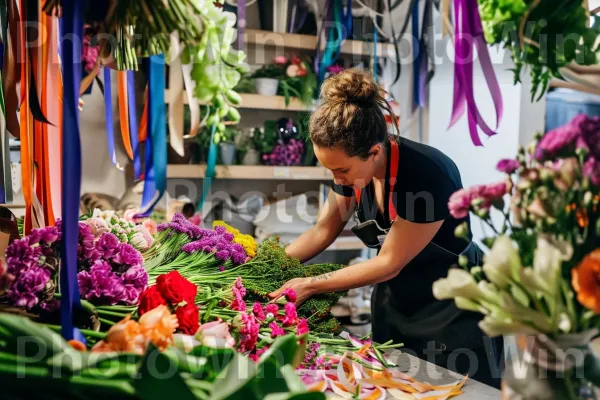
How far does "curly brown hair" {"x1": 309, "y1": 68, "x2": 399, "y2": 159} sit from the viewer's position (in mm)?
1498

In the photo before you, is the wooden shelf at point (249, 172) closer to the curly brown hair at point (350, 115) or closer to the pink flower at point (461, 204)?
the curly brown hair at point (350, 115)

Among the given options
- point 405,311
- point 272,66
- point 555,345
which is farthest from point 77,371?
point 272,66

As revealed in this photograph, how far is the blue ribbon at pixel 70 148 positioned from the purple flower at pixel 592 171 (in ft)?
2.03

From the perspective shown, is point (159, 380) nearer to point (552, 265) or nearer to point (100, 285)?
point (100, 285)

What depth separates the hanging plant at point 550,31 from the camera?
0.76m

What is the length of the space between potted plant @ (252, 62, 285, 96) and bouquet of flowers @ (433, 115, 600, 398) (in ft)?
9.37

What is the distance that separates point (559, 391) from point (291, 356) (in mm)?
324

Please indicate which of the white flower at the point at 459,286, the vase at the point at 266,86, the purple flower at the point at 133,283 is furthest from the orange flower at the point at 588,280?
the vase at the point at 266,86

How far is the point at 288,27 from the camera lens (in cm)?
350

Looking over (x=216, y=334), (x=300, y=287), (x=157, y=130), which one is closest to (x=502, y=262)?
(x=216, y=334)

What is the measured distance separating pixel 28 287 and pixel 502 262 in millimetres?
710

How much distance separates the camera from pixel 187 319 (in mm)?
916

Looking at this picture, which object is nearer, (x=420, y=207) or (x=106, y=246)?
(x=106, y=246)

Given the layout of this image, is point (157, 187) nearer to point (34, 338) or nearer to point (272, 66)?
point (34, 338)
